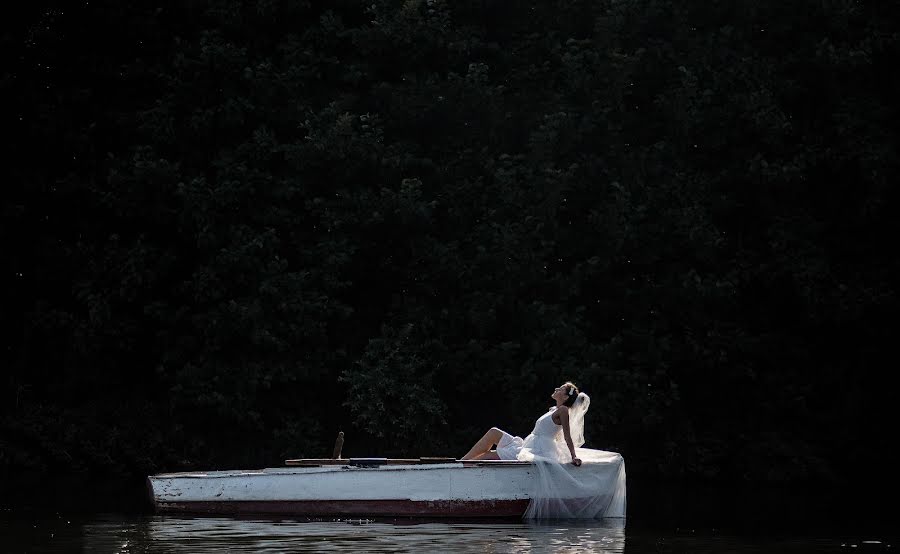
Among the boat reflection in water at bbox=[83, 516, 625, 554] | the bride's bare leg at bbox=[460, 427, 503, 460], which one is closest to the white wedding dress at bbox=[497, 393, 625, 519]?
the bride's bare leg at bbox=[460, 427, 503, 460]

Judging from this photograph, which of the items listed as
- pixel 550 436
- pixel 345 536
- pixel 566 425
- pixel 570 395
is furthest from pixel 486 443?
pixel 345 536

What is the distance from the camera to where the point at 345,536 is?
16.5 meters

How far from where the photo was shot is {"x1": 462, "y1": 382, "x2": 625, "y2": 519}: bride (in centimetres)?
1895

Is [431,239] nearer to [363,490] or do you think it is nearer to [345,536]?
[363,490]

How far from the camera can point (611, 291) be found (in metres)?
30.4

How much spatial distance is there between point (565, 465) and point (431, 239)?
11487 millimetres

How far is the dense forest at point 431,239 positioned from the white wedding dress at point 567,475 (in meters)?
8.26

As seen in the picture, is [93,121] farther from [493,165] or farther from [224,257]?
[493,165]

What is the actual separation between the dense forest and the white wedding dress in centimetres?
826

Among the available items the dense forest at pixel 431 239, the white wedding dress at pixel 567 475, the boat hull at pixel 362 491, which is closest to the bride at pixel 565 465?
the white wedding dress at pixel 567 475

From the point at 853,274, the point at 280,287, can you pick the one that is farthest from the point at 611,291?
the point at 280,287

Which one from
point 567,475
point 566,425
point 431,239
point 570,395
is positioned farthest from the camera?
point 431,239

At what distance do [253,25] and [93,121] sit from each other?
3.75 meters

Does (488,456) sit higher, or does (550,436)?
(550,436)
